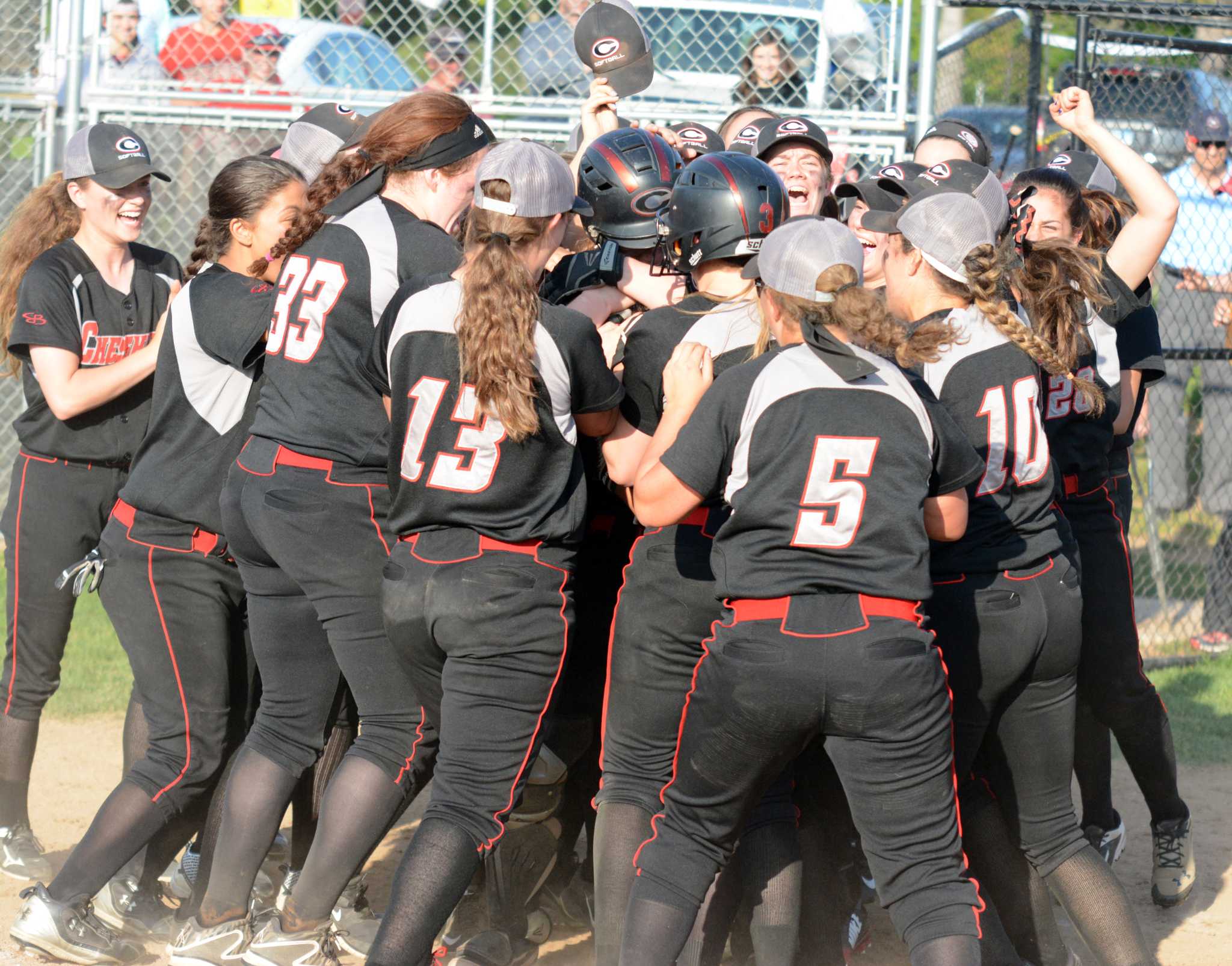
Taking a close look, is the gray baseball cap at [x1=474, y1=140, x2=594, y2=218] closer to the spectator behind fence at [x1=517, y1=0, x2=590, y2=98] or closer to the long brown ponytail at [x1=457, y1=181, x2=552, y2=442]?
the long brown ponytail at [x1=457, y1=181, x2=552, y2=442]

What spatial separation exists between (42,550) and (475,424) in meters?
2.04

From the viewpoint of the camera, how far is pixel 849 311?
3.01m

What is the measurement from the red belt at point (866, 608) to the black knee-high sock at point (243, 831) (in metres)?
1.39

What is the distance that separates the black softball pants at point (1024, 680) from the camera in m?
3.32

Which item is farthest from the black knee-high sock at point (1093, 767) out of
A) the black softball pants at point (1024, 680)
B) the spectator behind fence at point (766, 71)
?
the spectator behind fence at point (766, 71)

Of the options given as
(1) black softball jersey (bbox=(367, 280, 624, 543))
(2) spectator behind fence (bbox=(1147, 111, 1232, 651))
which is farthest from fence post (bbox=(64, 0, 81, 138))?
(2) spectator behind fence (bbox=(1147, 111, 1232, 651))

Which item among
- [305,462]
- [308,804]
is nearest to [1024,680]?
[305,462]

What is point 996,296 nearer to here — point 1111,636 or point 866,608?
point 866,608

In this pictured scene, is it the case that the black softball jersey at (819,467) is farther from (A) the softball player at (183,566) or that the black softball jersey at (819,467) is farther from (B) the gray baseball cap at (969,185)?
(A) the softball player at (183,566)

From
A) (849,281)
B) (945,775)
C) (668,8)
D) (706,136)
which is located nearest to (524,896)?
(945,775)

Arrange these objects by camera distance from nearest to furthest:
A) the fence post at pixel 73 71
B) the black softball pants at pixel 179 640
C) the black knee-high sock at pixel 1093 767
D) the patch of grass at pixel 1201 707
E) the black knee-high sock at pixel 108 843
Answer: the black knee-high sock at pixel 108 843 → the black softball pants at pixel 179 640 → the black knee-high sock at pixel 1093 767 → the patch of grass at pixel 1201 707 → the fence post at pixel 73 71

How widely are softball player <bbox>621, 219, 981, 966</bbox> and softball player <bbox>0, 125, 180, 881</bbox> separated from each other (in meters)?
1.98

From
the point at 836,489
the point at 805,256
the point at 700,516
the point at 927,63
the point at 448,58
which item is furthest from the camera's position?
the point at 448,58

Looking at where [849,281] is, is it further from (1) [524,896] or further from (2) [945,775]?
(1) [524,896]
